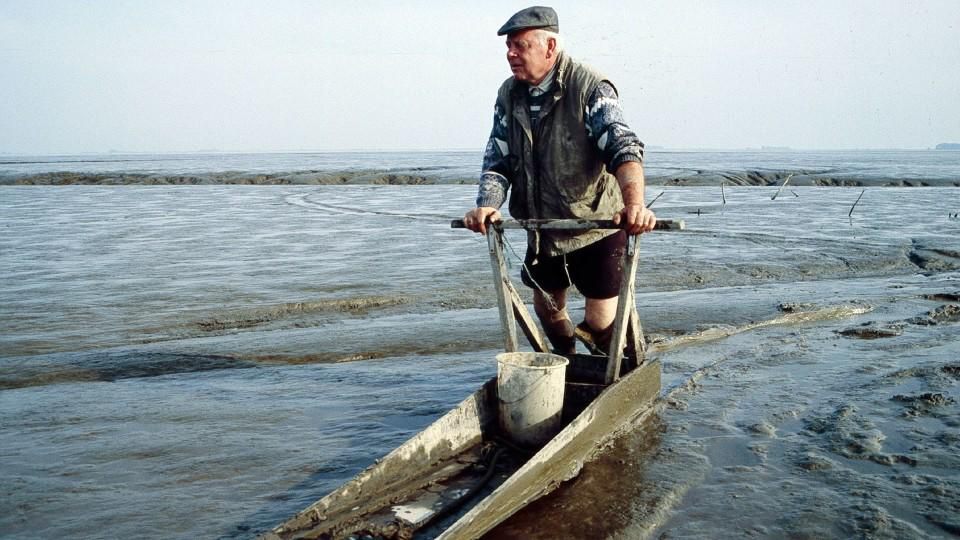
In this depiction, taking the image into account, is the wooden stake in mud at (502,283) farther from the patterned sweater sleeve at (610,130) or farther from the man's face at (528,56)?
the man's face at (528,56)

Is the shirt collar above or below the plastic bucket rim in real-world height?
above

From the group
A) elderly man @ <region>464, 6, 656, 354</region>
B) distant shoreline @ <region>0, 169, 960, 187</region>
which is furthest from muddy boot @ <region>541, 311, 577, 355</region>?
distant shoreline @ <region>0, 169, 960, 187</region>

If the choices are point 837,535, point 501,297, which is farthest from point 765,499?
point 501,297

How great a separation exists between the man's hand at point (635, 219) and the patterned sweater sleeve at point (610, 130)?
1.30 feet

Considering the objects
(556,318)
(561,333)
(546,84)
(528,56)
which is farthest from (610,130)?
(561,333)

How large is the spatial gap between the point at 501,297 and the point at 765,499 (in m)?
1.72

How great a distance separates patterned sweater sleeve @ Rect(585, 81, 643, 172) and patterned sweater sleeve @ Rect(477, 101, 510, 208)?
0.60 metres

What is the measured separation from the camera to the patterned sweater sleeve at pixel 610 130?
418 cm

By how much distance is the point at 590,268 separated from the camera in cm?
466

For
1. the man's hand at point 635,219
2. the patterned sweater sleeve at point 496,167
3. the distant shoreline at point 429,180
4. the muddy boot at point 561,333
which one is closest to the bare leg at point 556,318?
the muddy boot at point 561,333

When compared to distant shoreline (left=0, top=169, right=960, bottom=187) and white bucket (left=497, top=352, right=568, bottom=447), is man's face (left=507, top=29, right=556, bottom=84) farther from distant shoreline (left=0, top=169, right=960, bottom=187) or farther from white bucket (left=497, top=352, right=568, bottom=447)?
distant shoreline (left=0, top=169, right=960, bottom=187)

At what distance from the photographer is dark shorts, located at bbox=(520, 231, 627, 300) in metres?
4.61

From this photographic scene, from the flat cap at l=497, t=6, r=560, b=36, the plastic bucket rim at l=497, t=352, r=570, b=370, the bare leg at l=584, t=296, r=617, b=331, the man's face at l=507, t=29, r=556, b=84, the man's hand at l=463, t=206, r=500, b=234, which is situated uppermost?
the flat cap at l=497, t=6, r=560, b=36

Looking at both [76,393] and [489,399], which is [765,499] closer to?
[489,399]
